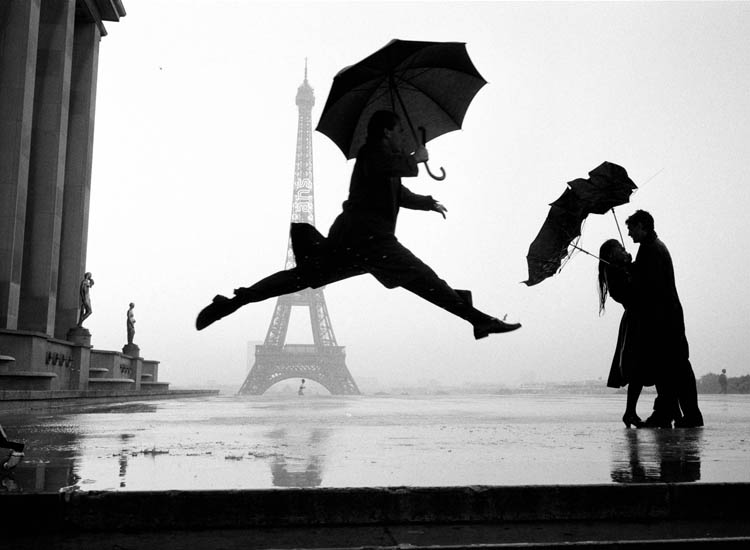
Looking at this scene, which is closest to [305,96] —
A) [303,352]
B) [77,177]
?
[303,352]

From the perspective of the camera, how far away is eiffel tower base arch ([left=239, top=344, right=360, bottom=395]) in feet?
204

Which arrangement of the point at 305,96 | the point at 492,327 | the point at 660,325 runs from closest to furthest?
the point at 492,327 → the point at 660,325 → the point at 305,96

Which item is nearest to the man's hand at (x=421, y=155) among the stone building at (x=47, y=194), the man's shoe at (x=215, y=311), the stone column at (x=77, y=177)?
the man's shoe at (x=215, y=311)

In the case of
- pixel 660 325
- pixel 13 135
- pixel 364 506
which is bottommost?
pixel 364 506

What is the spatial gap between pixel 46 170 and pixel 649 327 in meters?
19.8

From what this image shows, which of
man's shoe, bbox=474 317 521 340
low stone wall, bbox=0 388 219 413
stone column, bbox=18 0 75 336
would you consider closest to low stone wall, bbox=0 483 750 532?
man's shoe, bbox=474 317 521 340

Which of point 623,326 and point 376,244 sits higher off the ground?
point 376,244

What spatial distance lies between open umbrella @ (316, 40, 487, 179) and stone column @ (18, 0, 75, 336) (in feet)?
60.2

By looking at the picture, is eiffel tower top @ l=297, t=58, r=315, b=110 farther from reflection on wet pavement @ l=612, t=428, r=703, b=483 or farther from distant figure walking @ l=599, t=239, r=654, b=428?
reflection on wet pavement @ l=612, t=428, r=703, b=483

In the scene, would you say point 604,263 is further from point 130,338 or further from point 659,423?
point 130,338

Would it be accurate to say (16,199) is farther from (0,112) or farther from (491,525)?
(491,525)

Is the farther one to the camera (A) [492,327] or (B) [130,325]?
(B) [130,325]

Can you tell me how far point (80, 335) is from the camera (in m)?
22.1

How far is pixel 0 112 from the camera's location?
19.1m
